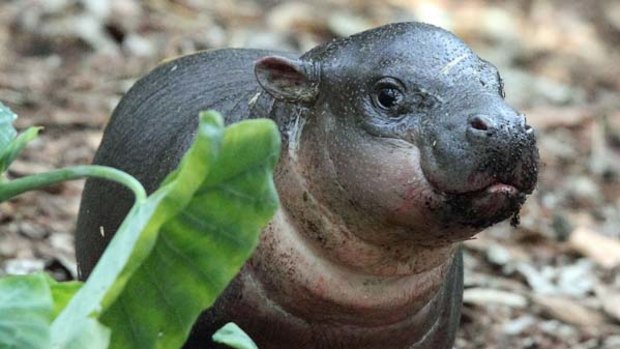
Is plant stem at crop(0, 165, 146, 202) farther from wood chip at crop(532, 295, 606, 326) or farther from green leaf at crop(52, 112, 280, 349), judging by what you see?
wood chip at crop(532, 295, 606, 326)

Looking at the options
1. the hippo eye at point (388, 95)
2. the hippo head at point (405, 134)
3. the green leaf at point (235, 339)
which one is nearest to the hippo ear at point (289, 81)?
the hippo head at point (405, 134)

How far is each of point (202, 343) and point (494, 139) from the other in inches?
34.6

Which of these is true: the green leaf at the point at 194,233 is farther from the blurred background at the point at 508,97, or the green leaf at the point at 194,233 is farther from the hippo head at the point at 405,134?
the blurred background at the point at 508,97

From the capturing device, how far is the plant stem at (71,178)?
8.29 ft

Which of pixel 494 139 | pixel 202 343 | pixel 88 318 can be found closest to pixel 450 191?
pixel 494 139

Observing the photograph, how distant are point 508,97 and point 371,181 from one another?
18.5 ft

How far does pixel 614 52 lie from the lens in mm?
10359

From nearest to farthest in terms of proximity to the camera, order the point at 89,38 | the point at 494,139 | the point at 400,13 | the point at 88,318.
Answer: the point at 88,318, the point at 494,139, the point at 89,38, the point at 400,13

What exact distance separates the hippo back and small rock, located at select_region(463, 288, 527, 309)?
1939mm

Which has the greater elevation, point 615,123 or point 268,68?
point 615,123

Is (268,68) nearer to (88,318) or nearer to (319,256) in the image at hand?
(319,256)

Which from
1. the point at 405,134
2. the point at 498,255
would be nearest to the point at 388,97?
the point at 405,134

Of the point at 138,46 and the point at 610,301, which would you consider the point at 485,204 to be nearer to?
the point at 610,301

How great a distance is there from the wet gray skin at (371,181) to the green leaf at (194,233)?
686mm
